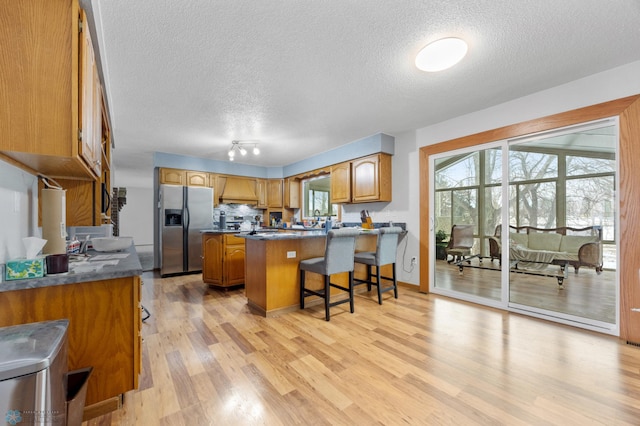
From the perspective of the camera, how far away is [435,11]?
160cm

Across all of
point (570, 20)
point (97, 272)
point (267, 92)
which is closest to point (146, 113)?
point (267, 92)

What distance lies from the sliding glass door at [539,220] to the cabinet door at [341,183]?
4.50 feet

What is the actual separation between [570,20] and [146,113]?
400 centimetres

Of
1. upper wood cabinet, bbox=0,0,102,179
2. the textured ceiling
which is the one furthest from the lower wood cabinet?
upper wood cabinet, bbox=0,0,102,179

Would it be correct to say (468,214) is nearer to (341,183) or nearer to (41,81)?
(341,183)

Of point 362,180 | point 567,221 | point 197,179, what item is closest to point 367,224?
point 362,180

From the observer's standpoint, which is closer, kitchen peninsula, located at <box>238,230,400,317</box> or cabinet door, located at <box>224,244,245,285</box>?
kitchen peninsula, located at <box>238,230,400,317</box>

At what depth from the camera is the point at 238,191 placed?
18.6ft

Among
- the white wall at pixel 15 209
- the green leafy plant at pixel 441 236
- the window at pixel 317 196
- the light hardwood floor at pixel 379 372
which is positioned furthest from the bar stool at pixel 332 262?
the window at pixel 317 196

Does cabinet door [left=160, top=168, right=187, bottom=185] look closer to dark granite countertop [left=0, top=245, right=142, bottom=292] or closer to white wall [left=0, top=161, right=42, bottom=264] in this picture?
white wall [left=0, top=161, right=42, bottom=264]

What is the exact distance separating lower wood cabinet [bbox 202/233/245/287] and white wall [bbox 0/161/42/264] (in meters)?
2.33

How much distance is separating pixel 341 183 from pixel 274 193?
2.23 metres

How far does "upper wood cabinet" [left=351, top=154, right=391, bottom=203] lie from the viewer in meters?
3.97

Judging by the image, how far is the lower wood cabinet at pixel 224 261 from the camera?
388 centimetres
